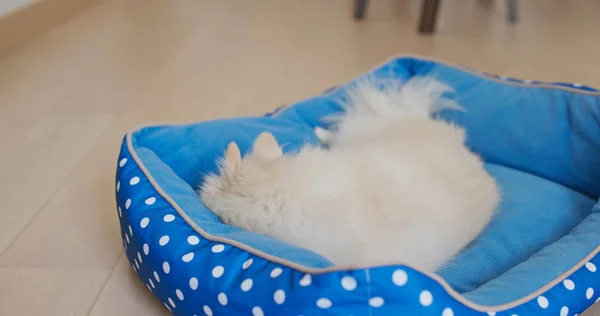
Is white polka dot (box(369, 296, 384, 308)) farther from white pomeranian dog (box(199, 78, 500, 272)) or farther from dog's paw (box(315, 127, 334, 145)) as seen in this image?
dog's paw (box(315, 127, 334, 145))

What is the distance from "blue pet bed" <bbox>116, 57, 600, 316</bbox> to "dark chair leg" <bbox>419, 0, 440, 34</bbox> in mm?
1084

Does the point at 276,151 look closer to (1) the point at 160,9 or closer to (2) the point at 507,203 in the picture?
(2) the point at 507,203

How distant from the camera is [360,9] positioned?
3162 mm

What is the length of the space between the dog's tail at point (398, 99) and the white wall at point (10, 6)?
1653 mm

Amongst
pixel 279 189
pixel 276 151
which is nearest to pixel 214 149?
pixel 276 151

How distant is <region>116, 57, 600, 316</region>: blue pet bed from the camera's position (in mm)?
885

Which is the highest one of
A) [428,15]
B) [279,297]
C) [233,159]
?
[428,15]

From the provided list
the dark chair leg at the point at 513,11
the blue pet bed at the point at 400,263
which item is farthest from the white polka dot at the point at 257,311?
the dark chair leg at the point at 513,11

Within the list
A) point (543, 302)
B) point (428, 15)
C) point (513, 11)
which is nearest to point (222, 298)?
point (543, 302)

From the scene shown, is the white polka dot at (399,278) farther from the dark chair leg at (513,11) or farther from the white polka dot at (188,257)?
the dark chair leg at (513,11)

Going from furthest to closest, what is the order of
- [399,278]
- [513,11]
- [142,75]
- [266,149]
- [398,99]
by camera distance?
[513,11], [142,75], [398,99], [266,149], [399,278]

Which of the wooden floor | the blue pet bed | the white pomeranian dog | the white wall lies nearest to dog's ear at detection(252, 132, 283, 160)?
the white pomeranian dog

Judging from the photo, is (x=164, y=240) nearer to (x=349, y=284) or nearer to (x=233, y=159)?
(x=233, y=159)

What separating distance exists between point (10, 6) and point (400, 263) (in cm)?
234
